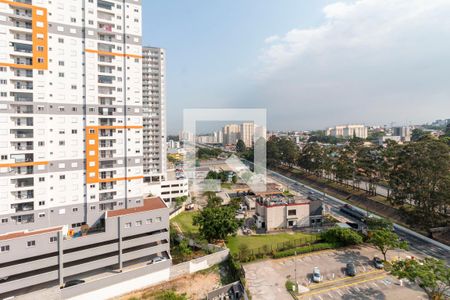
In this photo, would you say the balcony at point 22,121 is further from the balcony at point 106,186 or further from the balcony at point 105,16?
the balcony at point 105,16

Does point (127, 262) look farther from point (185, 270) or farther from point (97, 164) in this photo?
point (97, 164)

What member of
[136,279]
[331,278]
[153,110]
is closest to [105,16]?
[153,110]

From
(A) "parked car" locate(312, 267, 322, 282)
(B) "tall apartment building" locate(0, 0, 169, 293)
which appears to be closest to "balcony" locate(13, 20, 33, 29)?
(B) "tall apartment building" locate(0, 0, 169, 293)

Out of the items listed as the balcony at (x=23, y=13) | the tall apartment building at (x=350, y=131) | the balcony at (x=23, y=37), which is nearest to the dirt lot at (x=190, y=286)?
the balcony at (x=23, y=37)

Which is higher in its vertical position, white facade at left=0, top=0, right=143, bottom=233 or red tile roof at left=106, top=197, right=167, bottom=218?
white facade at left=0, top=0, right=143, bottom=233

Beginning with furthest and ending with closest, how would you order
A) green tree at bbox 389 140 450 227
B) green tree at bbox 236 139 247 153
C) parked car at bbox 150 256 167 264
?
green tree at bbox 236 139 247 153, green tree at bbox 389 140 450 227, parked car at bbox 150 256 167 264

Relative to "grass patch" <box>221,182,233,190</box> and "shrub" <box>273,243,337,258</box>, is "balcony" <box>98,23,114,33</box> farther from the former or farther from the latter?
"grass patch" <box>221,182,233,190</box>
